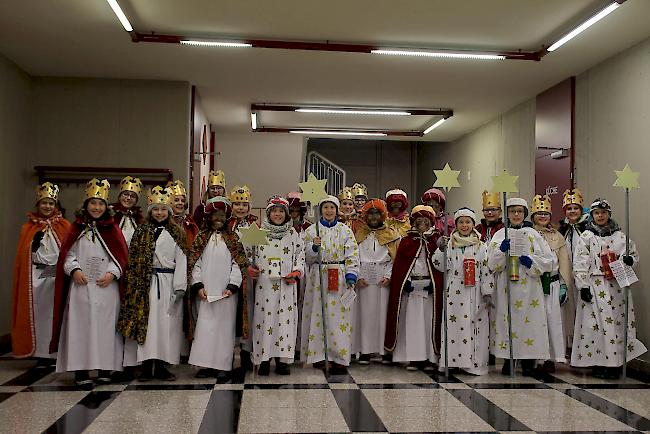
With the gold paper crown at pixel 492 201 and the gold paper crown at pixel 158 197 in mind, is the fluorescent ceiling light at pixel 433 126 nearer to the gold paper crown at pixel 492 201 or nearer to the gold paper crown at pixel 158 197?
the gold paper crown at pixel 492 201

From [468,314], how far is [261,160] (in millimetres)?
7668

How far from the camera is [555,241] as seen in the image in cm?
574

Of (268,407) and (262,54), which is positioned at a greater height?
(262,54)

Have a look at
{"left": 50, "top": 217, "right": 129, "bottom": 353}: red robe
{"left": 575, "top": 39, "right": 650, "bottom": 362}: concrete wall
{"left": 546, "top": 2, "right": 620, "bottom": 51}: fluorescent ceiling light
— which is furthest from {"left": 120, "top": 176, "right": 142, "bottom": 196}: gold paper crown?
{"left": 575, "top": 39, "right": 650, "bottom": 362}: concrete wall

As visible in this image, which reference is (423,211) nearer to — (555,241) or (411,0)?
(555,241)

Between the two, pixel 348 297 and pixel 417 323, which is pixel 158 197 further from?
pixel 417 323

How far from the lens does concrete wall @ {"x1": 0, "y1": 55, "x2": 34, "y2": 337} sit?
6840 mm

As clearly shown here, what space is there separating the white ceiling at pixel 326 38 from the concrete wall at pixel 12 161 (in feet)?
0.81

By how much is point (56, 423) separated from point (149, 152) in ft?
15.0

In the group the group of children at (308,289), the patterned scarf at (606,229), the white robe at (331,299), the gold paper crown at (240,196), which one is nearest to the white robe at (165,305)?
the group of children at (308,289)

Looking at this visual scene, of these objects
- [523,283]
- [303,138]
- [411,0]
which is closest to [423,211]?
[523,283]

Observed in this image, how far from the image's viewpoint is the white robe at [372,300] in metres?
5.75

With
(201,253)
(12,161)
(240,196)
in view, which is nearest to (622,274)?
(240,196)

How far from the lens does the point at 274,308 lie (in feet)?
16.9
